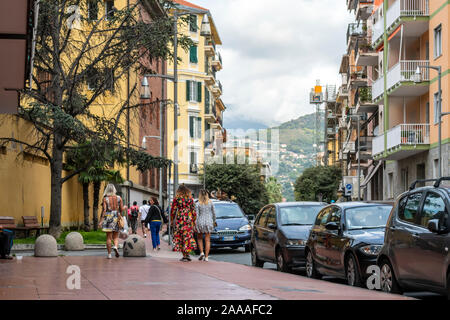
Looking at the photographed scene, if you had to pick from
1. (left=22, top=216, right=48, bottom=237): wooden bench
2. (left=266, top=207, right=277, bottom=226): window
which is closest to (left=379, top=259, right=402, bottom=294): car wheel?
(left=266, top=207, right=277, bottom=226): window

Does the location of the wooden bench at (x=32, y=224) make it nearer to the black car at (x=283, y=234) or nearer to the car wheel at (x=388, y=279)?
the black car at (x=283, y=234)

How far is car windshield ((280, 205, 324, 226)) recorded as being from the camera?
1919 cm

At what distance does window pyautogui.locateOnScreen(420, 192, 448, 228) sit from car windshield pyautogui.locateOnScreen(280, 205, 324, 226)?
24.7 ft

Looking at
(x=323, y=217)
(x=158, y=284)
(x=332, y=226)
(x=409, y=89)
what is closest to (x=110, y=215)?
(x=323, y=217)

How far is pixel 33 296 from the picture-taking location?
10.3 meters

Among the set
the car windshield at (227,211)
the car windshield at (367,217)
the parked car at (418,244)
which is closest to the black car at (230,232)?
the car windshield at (227,211)

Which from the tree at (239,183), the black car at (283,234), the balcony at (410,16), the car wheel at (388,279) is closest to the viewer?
the car wheel at (388,279)

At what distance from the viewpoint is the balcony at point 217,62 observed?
95.6 meters

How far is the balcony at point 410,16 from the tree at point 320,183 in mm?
53363

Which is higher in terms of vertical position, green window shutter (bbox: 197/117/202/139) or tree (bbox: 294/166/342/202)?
green window shutter (bbox: 197/117/202/139)

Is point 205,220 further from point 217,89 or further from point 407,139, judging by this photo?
point 217,89

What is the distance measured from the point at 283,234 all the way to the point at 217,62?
261 ft

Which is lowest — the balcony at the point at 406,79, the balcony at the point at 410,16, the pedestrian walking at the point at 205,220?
the pedestrian walking at the point at 205,220

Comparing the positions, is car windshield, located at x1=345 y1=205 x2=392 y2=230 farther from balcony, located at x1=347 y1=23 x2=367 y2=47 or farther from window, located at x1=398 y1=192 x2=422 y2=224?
balcony, located at x1=347 y1=23 x2=367 y2=47
